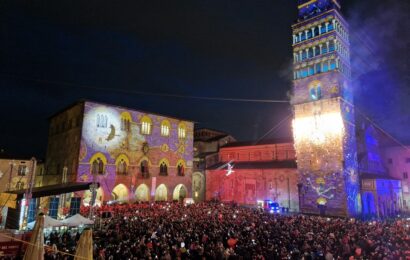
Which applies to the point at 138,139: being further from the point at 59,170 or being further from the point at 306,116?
the point at 306,116

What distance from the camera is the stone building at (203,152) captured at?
46.8m

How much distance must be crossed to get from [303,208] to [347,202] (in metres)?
4.97

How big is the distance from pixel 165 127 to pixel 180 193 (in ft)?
35.0

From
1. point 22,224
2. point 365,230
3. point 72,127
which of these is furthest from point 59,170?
point 365,230

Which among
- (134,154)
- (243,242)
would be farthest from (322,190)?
(134,154)

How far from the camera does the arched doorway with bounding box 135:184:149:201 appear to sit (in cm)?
3625

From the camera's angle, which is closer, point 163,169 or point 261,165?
point 163,169

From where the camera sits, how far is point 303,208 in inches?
1288

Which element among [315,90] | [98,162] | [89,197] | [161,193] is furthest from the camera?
[161,193]

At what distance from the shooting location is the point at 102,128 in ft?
107

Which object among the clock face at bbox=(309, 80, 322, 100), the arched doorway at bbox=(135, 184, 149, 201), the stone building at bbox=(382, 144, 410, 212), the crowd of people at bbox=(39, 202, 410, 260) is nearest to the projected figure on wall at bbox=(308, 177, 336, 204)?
the clock face at bbox=(309, 80, 322, 100)

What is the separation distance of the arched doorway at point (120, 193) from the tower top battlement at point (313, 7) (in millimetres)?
32664

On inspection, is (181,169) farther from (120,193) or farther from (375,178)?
(375,178)

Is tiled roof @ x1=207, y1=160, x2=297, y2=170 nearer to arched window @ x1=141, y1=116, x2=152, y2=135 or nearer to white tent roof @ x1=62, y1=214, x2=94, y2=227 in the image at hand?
arched window @ x1=141, y1=116, x2=152, y2=135
